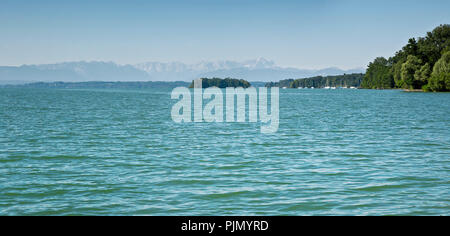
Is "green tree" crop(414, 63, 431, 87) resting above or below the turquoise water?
above

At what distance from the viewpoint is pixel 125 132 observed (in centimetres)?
3519

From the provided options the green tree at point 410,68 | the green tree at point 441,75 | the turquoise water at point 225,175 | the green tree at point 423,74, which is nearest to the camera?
the turquoise water at point 225,175

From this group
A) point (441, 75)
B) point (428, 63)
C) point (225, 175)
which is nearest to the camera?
point (225, 175)

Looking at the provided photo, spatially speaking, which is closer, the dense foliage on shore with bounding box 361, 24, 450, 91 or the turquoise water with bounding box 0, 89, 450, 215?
the turquoise water with bounding box 0, 89, 450, 215

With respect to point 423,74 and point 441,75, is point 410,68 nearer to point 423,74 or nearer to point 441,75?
point 423,74

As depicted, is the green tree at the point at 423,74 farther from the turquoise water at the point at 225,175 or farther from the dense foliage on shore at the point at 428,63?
the turquoise water at the point at 225,175

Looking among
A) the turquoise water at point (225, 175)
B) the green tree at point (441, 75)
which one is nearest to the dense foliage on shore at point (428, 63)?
the green tree at point (441, 75)

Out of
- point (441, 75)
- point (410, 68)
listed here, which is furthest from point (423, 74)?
point (441, 75)

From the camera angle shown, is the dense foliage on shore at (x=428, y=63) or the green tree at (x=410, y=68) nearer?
the dense foliage on shore at (x=428, y=63)

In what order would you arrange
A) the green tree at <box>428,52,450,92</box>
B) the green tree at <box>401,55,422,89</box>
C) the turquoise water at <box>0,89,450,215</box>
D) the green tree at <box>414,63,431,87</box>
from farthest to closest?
the green tree at <box>401,55,422,89</box> < the green tree at <box>414,63,431,87</box> < the green tree at <box>428,52,450,92</box> < the turquoise water at <box>0,89,450,215</box>

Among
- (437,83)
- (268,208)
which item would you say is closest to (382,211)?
(268,208)

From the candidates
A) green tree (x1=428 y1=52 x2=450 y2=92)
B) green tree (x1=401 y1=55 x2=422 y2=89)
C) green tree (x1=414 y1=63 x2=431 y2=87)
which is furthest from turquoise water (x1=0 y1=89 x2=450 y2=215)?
green tree (x1=401 y1=55 x2=422 y2=89)

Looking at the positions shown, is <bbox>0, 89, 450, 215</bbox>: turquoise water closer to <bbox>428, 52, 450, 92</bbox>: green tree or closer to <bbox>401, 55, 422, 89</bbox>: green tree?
<bbox>428, 52, 450, 92</bbox>: green tree

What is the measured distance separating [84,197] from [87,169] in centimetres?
491
